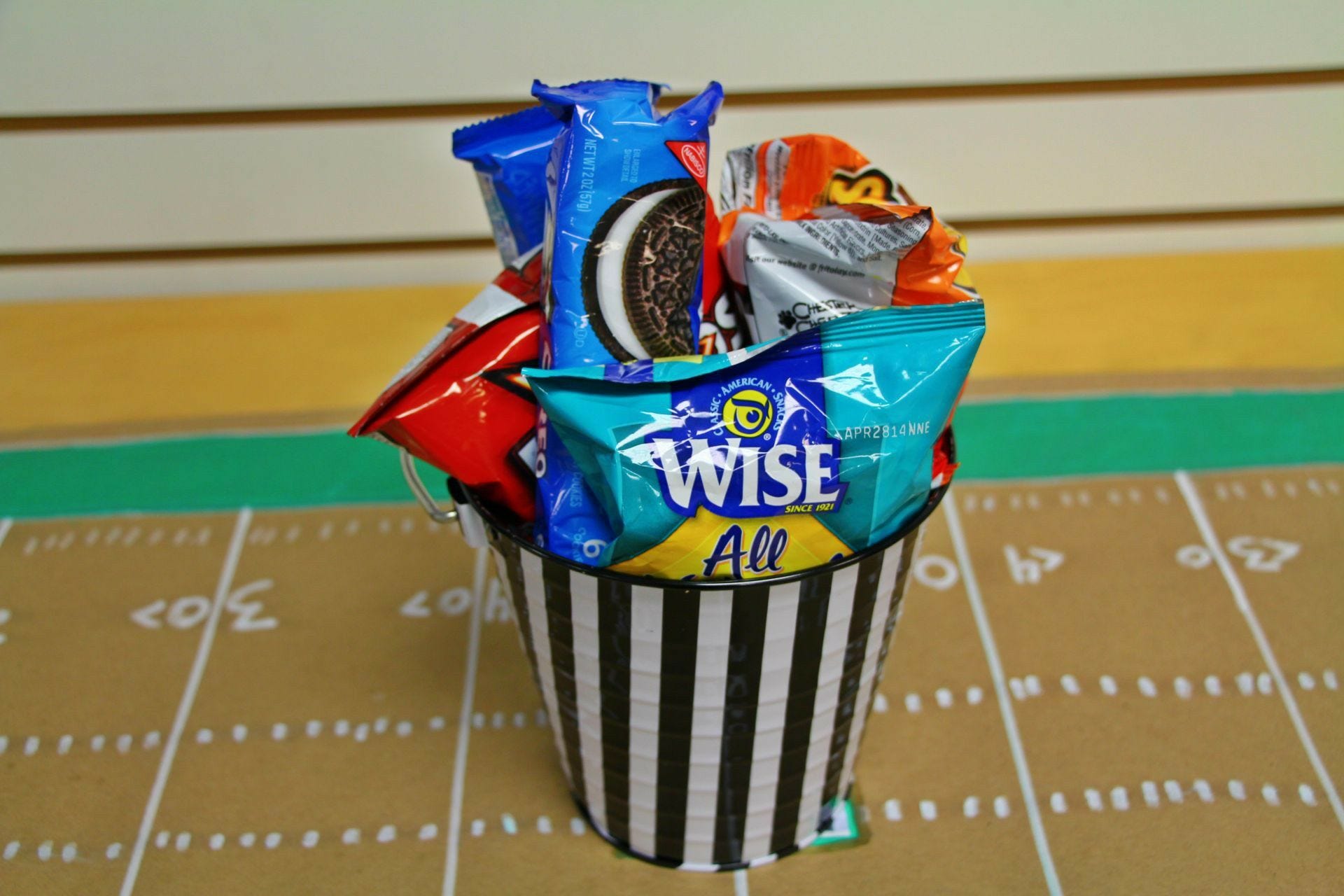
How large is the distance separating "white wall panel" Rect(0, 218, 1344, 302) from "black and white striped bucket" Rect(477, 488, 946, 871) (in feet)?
2.53

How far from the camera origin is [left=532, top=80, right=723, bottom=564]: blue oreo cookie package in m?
0.72

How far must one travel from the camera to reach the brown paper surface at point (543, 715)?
0.89 meters

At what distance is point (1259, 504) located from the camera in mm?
1268

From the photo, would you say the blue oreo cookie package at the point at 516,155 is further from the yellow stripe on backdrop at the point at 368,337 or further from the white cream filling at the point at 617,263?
the yellow stripe on backdrop at the point at 368,337

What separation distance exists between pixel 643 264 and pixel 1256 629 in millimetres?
780

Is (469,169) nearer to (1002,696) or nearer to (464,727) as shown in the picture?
(464,727)

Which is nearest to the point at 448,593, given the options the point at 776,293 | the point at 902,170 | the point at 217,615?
A: the point at 217,615

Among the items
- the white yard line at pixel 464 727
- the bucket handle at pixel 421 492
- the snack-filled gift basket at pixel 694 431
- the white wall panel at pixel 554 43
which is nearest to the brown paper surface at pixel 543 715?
the white yard line at pixel 464 727

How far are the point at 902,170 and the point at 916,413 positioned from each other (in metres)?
0.84

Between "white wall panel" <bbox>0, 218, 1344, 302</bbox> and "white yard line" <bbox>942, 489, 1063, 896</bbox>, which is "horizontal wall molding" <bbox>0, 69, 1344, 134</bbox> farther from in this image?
"white yard line" <bbox>942, 489, 1063, 896</bbox>

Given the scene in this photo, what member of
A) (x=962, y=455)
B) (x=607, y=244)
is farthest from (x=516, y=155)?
(x=962, y=455)

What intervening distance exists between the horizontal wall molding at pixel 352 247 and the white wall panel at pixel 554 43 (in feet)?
0.62

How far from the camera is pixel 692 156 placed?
75 cm

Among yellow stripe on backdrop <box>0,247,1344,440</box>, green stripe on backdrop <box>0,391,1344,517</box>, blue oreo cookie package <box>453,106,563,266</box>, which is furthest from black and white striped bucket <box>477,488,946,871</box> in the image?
yellow stripe on backdrop <box>0,247,1344,440</box>
